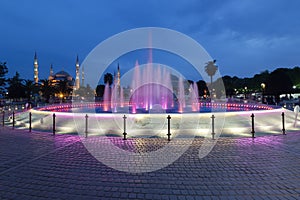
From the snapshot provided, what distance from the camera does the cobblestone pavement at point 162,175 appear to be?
441 centimetres

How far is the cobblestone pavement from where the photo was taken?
441 centimetres

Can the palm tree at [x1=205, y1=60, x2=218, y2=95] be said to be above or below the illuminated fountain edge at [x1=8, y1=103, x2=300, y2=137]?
above

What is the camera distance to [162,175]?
5.39m

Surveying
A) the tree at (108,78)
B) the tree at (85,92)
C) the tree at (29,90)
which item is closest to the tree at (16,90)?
the tree at (29,90)

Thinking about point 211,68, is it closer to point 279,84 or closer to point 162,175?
point 279,84

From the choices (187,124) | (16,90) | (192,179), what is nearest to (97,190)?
(192,179)

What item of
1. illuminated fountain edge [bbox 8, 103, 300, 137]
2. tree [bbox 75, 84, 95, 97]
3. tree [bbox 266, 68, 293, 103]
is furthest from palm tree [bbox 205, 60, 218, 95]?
illuminated fountain edge [bbox 8, 103, 300, 137]

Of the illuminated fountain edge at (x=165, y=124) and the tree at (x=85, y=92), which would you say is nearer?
the illuminated fountain edge at (x=165, y=124)

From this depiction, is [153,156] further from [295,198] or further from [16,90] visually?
[16,90]

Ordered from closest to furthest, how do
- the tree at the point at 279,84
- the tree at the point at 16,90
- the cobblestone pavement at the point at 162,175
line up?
the cobblestone pavement at the point at 162,175 → the tree at the point at 279,84 → the tree at the point at 16,90

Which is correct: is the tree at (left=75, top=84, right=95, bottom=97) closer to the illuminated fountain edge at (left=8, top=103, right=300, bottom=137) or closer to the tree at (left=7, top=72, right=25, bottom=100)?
the tree at (left=7, top=72, right=25, bottom=100)

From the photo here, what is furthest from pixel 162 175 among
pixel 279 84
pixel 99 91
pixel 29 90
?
pixel 99 91

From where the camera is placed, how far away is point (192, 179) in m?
5.12

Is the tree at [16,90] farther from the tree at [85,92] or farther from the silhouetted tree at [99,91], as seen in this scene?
the silhouetted tree at [99,91]
